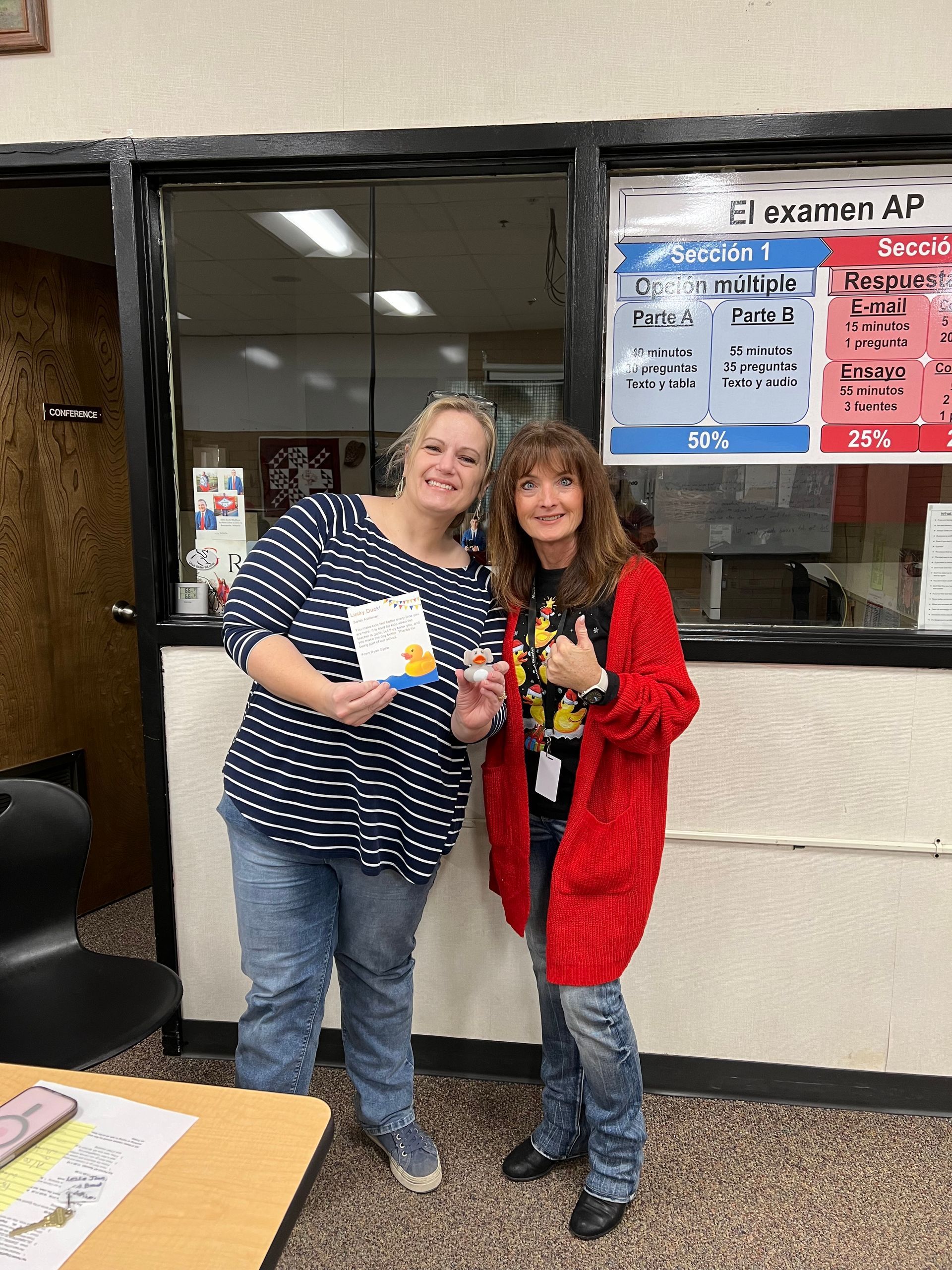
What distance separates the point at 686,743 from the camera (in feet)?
6.73

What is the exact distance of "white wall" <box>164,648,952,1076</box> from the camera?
2008mm

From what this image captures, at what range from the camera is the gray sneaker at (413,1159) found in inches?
71.9

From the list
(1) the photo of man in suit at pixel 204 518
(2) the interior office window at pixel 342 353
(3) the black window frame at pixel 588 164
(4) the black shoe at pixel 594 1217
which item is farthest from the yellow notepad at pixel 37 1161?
(1) the photo of man in suit at pixel 204 518

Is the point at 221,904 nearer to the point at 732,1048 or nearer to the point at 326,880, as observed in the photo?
the point at 326,880

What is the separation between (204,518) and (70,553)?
98cm

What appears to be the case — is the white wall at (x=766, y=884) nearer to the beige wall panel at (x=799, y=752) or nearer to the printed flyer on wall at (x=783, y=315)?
the beige wall panel at (x=799, y=752)

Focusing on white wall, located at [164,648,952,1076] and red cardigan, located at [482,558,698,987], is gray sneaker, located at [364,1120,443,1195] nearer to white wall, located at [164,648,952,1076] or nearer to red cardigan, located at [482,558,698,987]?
white wall, located at [164,648,952,1076]

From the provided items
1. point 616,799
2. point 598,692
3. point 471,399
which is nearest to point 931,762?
point 616,799

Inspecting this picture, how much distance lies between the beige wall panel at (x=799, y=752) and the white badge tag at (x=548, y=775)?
0.50 meters

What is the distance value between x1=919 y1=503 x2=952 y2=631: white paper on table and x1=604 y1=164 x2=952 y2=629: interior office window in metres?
0.02

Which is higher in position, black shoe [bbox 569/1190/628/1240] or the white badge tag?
the white badge tag

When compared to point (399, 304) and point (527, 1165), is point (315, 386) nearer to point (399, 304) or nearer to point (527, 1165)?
point (399, 304)

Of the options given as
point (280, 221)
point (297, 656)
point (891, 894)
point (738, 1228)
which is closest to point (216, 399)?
point (280, 221)

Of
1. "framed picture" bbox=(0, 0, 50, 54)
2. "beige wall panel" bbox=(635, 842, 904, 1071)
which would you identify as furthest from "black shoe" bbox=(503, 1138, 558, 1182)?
"framed picture" bbox=(0, 0, 50, 54)
